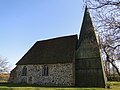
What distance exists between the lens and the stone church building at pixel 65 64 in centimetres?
2619

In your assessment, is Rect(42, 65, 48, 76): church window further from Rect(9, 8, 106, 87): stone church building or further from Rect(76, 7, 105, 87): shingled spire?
Rect(76, 7, 105, 87): shingled spire

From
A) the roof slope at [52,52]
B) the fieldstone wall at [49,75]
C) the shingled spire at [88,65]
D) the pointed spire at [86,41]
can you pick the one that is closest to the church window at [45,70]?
the fieldstone wall at [49,75]

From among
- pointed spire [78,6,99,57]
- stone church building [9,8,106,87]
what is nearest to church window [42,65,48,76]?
stone church building [9,8,106,87]

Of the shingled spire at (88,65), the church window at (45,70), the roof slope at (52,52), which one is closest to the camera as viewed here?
the shingled spire at (88,65)

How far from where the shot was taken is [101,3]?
11.2 metres

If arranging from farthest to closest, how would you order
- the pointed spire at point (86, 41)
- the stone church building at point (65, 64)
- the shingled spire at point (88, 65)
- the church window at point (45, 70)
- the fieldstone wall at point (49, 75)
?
the church window at point (45, 70), the fieldstone wall at point (49, 75), the pointed spire at point (86, 41), the stone church building at point (65, 64), the shingled spire at point (88, 65)

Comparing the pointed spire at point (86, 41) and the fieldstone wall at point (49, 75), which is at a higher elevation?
the pointed spire at point (86, 41)

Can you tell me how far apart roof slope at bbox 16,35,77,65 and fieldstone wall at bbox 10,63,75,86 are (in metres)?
0.93

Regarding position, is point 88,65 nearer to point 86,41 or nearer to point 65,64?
point 65,64

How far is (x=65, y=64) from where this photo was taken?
27578 millimetres

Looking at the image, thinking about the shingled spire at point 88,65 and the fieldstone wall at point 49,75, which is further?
the fieldstone wall at point 49,75

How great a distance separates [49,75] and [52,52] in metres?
4.35

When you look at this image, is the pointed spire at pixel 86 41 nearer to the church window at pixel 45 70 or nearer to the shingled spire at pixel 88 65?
the shingled spire at pixel 88 65

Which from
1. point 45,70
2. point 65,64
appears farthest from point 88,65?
point 45,70
